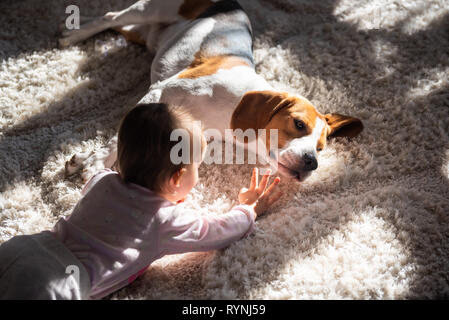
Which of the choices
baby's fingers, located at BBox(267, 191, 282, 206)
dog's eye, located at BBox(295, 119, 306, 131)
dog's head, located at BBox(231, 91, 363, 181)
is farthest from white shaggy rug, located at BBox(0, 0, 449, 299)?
dog's eye, located at BBox(295, 119, 306, 131)

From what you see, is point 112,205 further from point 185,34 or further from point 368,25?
point 368,25

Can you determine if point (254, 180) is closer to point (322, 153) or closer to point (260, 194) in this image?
point (260, 194)

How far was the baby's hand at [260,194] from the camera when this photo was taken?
1623 millimetres

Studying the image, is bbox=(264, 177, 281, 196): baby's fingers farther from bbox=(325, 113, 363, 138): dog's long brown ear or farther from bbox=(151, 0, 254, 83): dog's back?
bbox=(151, 0, 254, 83): dog's back

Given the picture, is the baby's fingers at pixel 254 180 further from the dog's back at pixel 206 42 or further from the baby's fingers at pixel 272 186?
the dog's back at pixel 206 42

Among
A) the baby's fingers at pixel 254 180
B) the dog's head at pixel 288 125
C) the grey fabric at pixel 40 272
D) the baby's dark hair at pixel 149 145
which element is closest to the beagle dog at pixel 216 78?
the dog's head at pixel 288 125

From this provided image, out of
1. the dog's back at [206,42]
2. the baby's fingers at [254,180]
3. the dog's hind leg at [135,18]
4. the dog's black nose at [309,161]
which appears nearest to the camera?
the dog's black nose at [309,161]

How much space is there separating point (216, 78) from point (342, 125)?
0.61 metres

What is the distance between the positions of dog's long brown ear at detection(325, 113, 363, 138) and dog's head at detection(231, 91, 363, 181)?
3.4 inches

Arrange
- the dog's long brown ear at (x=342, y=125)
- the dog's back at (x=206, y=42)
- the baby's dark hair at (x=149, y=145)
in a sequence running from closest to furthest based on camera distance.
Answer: the baby's dark hair at (x=149, y=145) → the dog's long brown ear at (x=342, y=125) → the dog's back at (x=206, y=42)

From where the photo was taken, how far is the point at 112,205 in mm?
1277

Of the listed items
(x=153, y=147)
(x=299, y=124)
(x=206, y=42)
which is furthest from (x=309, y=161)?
(x=206, y=42)

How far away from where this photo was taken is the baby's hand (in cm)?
162

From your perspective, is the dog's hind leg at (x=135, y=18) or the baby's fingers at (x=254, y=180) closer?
the baby's fingers at (x=254, y=180)
